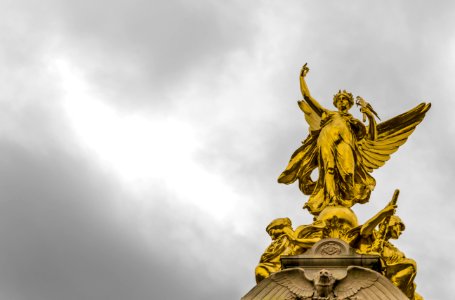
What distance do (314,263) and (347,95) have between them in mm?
5218

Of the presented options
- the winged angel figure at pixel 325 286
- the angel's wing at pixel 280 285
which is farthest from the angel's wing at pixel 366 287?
the angel's wing at pixel 280 285

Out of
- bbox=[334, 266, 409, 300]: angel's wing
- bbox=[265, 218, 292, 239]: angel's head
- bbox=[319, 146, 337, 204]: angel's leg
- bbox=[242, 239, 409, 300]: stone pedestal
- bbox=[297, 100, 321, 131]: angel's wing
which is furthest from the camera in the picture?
bbox=[297, 100, 321, 131]: angel's wing

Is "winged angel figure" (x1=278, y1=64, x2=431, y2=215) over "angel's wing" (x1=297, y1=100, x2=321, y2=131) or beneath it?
beneath

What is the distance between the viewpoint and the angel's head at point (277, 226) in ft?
85.7

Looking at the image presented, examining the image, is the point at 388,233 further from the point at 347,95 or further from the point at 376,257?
the point at 347,95

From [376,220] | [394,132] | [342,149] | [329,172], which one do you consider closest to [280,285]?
[376,220]

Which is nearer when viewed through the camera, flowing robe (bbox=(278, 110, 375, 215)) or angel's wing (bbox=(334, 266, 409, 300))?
angel's wing (bbox=(334, 266, 409, 300))

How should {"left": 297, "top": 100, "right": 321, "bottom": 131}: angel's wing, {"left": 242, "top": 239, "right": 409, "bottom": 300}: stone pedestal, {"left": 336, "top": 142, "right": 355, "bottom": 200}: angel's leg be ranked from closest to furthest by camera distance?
{"left": 242, "top": 239, "right": 409, "bottom": 300}: stone pedestal
{"left": 336, "top": 142, "right": 355, "bottom": 200}: angel's leg
{"left": 297, "top": 100, "right": 321, "bottom": 131}: angel's wing

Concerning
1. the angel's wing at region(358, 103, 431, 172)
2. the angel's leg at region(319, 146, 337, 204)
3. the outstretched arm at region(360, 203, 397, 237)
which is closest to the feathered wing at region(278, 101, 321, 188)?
the angel's leg at region(319, 146, 337, 204)

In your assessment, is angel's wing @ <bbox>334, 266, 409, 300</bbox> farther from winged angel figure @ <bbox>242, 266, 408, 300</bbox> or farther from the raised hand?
the raised hand

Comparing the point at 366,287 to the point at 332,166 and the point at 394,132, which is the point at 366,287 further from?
the point at 394,132

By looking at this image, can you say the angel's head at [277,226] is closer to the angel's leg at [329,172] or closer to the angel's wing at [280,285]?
the angel's leg at [329,172]

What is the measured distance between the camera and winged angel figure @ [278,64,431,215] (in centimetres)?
2720

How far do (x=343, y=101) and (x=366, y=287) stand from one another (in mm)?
5649
